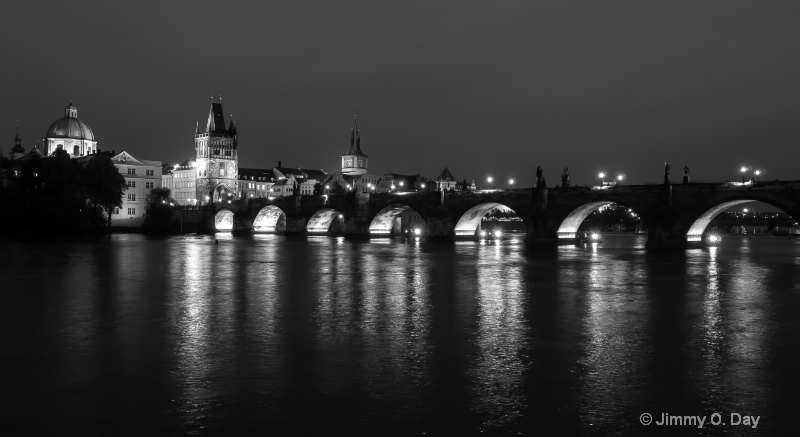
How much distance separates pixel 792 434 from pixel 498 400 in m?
3.78

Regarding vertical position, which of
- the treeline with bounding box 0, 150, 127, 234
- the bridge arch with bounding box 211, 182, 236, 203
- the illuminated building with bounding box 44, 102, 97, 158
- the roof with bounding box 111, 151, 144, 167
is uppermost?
the illuminated building with bounding box 44, 102, 97, 158

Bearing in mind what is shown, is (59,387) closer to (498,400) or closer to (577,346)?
(498,400)

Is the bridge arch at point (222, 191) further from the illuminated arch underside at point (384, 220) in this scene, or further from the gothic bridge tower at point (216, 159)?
the illuminated arch underside at point (384, 220)

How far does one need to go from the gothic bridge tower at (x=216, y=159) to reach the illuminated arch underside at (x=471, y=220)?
85785mm

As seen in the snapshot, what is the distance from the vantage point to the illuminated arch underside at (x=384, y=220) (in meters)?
89.5

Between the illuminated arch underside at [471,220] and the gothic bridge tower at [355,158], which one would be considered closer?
the illuminated arch underside at [471,220]

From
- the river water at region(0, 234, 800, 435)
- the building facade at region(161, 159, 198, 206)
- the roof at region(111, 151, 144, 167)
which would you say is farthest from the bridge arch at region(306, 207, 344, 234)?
the river water at region(0, 234, 800, 435)

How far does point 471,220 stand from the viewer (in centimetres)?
7925

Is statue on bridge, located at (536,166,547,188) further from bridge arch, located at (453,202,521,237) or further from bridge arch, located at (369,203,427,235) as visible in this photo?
bridge arch, located at (369,203,427,235)

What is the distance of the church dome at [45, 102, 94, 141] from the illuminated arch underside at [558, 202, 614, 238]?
106 m

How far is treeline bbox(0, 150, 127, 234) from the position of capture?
7469 cm

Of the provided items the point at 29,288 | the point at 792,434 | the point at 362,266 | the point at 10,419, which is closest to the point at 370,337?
the point at 10,419

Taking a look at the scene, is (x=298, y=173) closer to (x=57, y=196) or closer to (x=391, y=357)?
(x=57, y=196)

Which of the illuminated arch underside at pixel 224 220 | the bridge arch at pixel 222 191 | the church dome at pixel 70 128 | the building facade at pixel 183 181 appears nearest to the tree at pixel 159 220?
the illuminated arch underside at pixel 224 220
